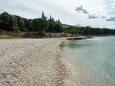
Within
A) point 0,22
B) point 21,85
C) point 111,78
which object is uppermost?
point 0,22

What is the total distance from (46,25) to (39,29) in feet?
26.2

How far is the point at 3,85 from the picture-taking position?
44.8ft

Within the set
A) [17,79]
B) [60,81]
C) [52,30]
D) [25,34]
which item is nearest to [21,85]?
[17,79]

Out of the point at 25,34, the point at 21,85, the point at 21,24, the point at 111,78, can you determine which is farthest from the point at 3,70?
the point at 21,24

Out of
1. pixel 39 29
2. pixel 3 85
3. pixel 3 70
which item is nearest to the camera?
pixel 3 85

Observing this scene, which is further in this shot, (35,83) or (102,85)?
Result: (102,85)

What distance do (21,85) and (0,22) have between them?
11751 centimetres

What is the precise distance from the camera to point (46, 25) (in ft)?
522

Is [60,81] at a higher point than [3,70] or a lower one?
lower

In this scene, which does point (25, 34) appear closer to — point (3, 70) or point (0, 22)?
point (0, 22)

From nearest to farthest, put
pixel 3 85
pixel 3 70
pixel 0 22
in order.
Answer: pixel 3 85
pixel 3 70
pixel 0 22

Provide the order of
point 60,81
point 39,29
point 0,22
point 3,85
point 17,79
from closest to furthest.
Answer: point 3,85 < point 17,79 < point 60,81 < point 0,22 < point 39,29

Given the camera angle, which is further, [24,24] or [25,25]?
[25,25]

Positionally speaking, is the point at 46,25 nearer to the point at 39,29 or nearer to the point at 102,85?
the point at 39,29
